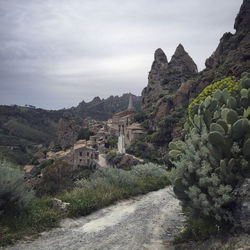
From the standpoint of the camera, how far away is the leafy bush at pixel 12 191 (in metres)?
6.20

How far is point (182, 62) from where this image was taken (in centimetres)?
7156

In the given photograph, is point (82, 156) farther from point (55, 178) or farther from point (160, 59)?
point (160, 59)

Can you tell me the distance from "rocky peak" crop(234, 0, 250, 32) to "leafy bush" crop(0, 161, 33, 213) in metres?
46.4

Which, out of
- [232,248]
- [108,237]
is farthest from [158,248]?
[232,248]

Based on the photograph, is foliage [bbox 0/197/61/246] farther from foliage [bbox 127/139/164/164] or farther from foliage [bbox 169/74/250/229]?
foliage [bbox 127/139/164/164]

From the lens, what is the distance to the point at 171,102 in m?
45.3

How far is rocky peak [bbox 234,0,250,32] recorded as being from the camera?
42.5 metres

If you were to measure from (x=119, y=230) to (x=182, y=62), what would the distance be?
233ft

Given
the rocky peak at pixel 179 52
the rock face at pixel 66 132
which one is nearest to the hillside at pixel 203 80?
the rocky peak at pixel 179 52

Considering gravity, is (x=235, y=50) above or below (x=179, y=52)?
below

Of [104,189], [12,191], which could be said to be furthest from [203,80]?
[12,191]

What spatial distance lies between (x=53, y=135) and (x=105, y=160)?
6097cm

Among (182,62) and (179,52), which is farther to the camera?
(179,52)

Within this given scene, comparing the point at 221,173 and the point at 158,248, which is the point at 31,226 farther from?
the point at 221,173
